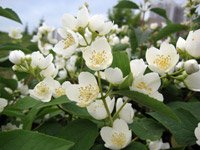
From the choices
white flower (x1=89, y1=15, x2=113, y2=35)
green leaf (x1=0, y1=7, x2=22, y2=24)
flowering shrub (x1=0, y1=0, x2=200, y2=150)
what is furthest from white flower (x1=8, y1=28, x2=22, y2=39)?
white flower (x1=89, y1=15, x2=113, y2=35)

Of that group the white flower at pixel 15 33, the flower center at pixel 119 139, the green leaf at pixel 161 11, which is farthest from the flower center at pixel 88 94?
the white flower at pixel 15 33

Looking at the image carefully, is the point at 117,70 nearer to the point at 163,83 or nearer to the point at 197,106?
the point at 163,83

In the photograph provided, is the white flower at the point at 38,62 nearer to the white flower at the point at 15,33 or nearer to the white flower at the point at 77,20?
the white flower at the point at 77,20

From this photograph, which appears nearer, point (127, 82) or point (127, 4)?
point (127, 82)

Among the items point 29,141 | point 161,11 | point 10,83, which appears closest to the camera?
point 29,141

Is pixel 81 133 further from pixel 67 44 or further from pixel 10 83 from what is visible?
pixel 10 83

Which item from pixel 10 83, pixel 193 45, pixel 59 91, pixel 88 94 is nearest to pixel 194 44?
pixel 193 45

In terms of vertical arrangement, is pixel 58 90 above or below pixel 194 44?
below
